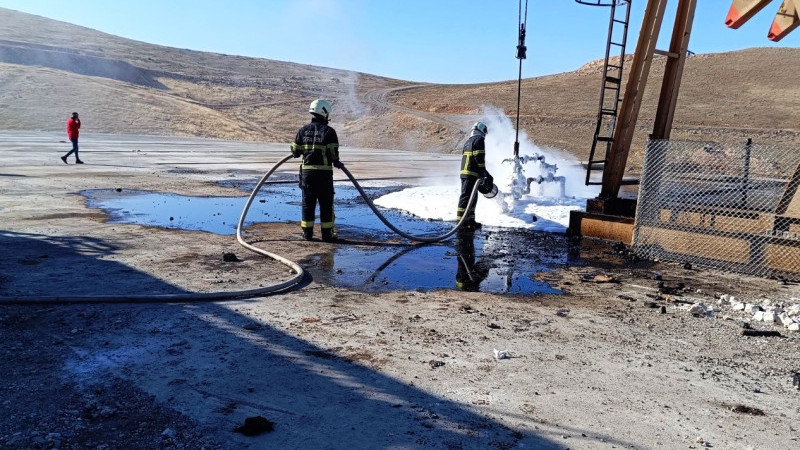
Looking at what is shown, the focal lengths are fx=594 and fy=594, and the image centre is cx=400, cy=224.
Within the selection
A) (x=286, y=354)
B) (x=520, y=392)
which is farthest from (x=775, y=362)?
(x=286, y=354)

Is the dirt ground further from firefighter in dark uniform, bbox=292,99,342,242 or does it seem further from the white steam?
the white steam

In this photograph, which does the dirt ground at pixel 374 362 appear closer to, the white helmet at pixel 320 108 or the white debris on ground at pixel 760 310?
the white debris on ground at pixel 760 310

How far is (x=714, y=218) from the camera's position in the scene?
26.7ft

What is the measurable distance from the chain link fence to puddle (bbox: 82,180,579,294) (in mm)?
1298

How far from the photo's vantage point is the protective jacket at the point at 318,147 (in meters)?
8.38

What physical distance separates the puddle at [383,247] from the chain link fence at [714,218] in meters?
1.30

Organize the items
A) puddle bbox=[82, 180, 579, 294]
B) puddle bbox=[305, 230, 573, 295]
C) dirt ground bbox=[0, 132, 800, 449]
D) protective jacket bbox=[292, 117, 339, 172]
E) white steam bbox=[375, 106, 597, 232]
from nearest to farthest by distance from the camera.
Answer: dirt ground bbox=[0, 132, 800, 449], puddle bbox=[305, 230, 573, 295], puddle bbox=[82, 180, 579, 294], protective jacket bbox=[292, 117, 339, 172], white steam bbox=[375, 106, 597, 232]

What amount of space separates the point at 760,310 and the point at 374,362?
3864mm

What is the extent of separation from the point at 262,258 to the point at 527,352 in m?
3.95

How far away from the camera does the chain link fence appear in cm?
716

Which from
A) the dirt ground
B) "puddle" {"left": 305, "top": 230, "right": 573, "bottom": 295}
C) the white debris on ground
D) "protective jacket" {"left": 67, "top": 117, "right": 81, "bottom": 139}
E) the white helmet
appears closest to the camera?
the dirt ground

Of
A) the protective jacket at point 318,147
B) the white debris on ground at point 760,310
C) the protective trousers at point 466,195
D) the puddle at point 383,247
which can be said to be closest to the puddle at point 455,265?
the puddle at point 383,247

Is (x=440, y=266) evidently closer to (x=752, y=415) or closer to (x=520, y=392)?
(x=520, y=392)

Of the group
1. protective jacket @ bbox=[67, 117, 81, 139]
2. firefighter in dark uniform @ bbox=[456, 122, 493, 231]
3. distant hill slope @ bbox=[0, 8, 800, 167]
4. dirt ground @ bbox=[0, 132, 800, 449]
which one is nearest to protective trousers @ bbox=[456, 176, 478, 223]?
firefighter in dark uniform @ bbox=[456, 122, 493, 231]
